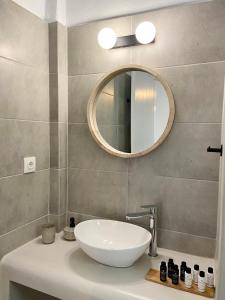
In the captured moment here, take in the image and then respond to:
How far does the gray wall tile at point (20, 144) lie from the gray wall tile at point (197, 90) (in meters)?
0.79

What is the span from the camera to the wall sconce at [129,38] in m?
1.24

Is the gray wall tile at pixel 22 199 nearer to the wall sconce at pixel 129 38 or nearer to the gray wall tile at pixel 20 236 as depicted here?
the gray wall tile at pixel 20 236

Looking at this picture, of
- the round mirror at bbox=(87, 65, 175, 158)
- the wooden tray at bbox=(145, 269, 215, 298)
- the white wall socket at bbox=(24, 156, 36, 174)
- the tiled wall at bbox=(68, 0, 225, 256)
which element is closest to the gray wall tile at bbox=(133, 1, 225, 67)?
the tiled wall at bbox=(68, 0, 225, 256)

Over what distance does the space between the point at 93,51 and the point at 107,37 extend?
5.1 inches

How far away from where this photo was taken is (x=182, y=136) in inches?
49.1

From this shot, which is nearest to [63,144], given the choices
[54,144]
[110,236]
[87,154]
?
[54,144]

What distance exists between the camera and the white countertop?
0.97 metres

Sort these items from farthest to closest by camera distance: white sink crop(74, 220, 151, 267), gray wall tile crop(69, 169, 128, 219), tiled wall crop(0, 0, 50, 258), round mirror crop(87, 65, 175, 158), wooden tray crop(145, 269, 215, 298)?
1. gray wall tile crop(69, 169, 128, 219)
2. round mirror crop(87, 65, 175, 158)
3. tiled wall crop(0, 0, 50, 258)
4. white sink crop(74, 220, 151, 267)
5. wooden tray crop(145, 269, 215, 298)

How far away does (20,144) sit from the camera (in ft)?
4.17

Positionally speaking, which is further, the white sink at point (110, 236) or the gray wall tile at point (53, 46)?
the gray wall tile at point (53, 46)

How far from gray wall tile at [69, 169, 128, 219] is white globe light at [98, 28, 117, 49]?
76cm

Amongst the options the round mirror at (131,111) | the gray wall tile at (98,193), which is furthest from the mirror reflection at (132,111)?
the gray wall tile at (98,193)

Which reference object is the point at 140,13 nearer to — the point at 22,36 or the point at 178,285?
the point at 22,36

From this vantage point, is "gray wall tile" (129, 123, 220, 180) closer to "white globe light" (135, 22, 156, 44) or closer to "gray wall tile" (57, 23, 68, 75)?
"white globe light" (135, 22, 156, 44)
